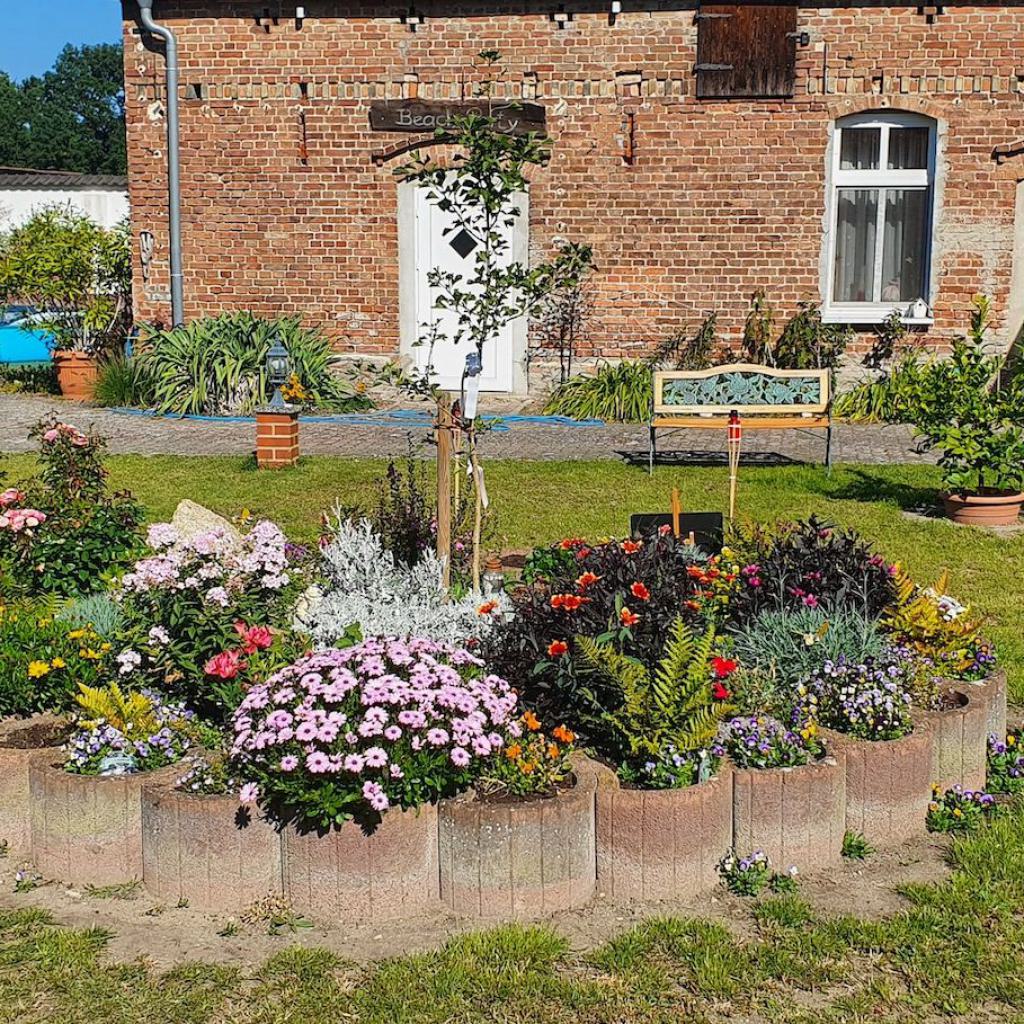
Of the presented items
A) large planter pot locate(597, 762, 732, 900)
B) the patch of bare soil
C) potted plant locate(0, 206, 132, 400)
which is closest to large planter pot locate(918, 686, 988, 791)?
the patch of bare soil

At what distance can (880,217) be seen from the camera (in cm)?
1455

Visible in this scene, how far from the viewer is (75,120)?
74.4 m

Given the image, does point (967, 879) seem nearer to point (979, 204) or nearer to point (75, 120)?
point (979, 204)

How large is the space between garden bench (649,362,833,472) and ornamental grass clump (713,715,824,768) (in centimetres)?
616

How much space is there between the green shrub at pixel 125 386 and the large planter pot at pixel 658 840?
36.9 feet

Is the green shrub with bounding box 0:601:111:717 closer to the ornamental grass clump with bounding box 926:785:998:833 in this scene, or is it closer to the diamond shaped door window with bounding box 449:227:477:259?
the ornamental grass clump with bounding box 926:785:998:833

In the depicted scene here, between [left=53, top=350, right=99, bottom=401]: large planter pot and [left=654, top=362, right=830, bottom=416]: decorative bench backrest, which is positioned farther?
[left=53, top=350, right=99, bottom=401]: large planter pot

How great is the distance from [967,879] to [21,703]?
3207 millimetres

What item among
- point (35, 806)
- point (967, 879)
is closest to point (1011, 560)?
point (967, 879)

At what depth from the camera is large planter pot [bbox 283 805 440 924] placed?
415 centimetres

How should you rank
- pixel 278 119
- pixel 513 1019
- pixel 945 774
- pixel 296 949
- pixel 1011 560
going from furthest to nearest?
pixel 278 119 → pixel 1011 560 → pixel 945 774 → pixel 296 949 → pixel 513 1019

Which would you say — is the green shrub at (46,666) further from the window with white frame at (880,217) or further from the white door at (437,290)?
the window with white frame at (880,217)

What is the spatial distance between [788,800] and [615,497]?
5.46m

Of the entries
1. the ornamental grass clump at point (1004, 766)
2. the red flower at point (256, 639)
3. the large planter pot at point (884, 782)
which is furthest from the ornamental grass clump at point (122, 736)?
the ornamental grass clump at point (1004, 766)
